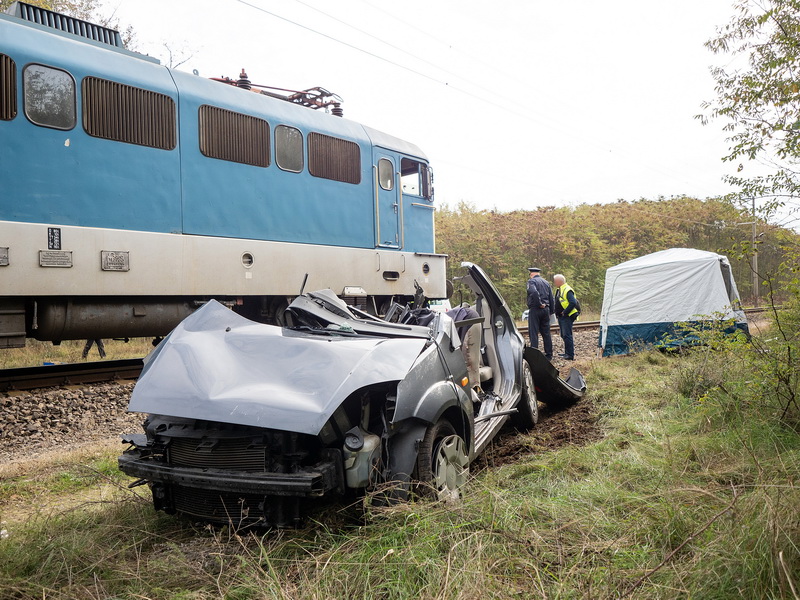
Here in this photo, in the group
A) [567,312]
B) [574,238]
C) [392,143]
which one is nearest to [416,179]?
[392,143]

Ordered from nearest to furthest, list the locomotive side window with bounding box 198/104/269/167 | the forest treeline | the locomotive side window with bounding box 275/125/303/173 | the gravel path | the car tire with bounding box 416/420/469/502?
the car tire with bounding box 416/420/469/502 < the gravel path < the locomotive side window with bounding box 198/104/269/167 < the locomotive side window with bounding box 275/125/303/173 < the forest treeline

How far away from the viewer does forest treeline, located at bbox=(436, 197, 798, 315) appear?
25.0 meters

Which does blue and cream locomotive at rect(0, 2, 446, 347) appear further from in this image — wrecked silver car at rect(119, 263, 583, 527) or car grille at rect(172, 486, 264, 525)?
car grille at rect(172, 486, 264, 525)

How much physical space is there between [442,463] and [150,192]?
532 cm

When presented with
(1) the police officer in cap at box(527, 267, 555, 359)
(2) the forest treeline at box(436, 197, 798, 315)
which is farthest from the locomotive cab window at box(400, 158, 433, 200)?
(2) the forest treeline at box(436, 197, 798, 315)

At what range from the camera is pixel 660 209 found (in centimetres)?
3509

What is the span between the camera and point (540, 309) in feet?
→ 37.3

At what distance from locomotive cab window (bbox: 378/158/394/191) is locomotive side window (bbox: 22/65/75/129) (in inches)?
192

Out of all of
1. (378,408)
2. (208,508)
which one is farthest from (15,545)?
(378,408)

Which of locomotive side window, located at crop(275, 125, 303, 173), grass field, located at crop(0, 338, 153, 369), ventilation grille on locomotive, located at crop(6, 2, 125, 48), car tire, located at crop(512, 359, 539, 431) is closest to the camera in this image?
car tire, located at crop(512, 359, 539, 431)

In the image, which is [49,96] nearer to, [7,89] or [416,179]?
[7,89]

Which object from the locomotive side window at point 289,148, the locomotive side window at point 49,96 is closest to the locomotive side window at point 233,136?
the locomotive side window at point 289,148

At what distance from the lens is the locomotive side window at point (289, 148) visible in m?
8.73

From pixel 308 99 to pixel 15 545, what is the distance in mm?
7782
